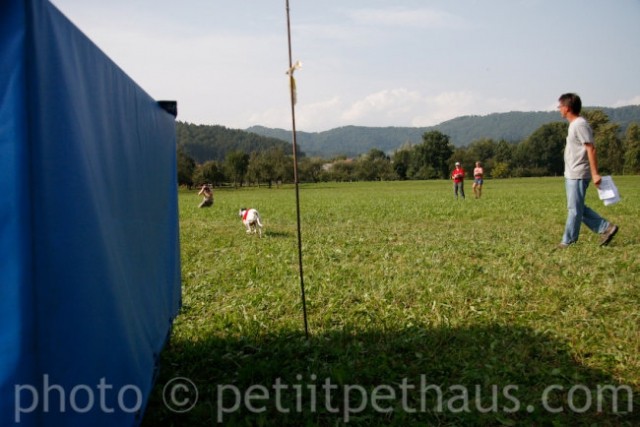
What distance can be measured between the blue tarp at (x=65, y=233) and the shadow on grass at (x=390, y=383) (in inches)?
29.6

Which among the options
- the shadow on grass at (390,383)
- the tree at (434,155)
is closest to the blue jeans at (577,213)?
the shadow on grass at (390,383)

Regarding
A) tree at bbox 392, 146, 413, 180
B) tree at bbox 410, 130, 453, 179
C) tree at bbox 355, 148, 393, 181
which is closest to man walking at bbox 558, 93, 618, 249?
tree at bbox 410, 130, 453, 179

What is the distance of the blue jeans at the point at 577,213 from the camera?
7245 mm

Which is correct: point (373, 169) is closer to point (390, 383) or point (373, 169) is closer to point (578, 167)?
point (578, 167)

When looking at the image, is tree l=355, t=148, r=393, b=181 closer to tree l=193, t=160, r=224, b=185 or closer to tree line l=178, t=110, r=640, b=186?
tree line l=178, t=110, r=640, b=186

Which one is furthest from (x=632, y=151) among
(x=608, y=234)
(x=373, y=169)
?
(x=608, y=234)

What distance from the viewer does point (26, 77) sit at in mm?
1428

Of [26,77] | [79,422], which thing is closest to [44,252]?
[26,77]

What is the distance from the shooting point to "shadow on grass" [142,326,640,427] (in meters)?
2.84

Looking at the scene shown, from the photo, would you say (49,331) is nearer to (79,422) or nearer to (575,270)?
(79,422)

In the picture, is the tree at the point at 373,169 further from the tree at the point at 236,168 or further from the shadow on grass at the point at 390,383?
the shadow on grass at the point at 390,383

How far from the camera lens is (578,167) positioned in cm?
726

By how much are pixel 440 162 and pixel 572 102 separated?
337 feet

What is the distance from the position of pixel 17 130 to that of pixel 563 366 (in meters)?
3.90
